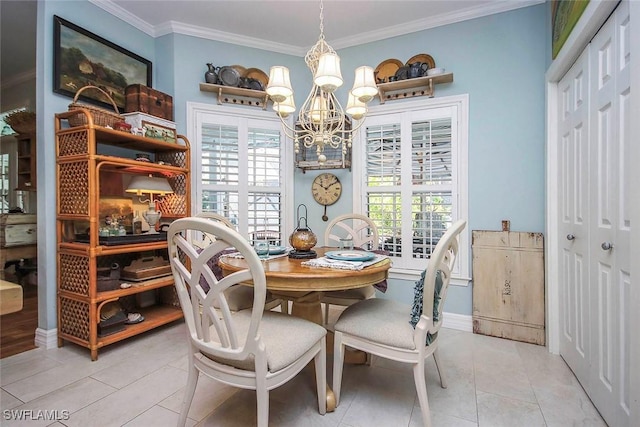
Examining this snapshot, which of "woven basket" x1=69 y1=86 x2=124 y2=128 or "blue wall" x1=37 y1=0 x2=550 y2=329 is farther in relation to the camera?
"blue wall" x1=37 y1=0 x2=550 y2=329

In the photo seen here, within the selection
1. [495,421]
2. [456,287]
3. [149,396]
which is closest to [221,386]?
[149,396]

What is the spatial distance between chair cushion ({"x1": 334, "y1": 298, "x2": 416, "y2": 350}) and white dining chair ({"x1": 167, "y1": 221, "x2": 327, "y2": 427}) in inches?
8.1

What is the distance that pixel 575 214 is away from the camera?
1.97 m

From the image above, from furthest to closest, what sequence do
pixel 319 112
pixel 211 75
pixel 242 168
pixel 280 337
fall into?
1. pixel 242 168
2. pixel 211 75
3. pixel 319 112
4. pixel 280 337

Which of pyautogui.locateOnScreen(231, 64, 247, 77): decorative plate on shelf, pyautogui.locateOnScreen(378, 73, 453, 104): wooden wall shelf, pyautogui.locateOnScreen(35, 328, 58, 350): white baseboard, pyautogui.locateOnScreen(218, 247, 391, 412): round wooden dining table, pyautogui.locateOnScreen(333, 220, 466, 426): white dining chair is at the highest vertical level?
pyautogui.locateOnScreen(231, 64, 247, 77): decorative plate on shelf

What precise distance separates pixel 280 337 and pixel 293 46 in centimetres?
322

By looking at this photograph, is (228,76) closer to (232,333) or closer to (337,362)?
(232,333)

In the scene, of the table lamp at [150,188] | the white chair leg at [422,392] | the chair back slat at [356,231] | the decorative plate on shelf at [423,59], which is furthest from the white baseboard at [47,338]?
the decorative plate on shelf at [423,59]

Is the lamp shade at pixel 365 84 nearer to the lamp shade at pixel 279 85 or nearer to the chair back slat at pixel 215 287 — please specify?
the lamp shade at pixel 279 85

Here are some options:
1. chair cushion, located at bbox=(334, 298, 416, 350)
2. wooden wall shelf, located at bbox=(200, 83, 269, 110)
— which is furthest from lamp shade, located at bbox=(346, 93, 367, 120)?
wooden wall shelf, located at bbox=(200, 83, 269, 110)

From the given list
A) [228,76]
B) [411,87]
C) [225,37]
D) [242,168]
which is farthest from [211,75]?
[411,87]

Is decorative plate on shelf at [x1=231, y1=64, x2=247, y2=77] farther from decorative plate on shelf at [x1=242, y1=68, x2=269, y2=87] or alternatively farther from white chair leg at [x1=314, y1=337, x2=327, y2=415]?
white chair leg at [x1=314, y1=337, x2=327, y2=415]

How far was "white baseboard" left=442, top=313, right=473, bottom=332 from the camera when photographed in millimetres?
2734

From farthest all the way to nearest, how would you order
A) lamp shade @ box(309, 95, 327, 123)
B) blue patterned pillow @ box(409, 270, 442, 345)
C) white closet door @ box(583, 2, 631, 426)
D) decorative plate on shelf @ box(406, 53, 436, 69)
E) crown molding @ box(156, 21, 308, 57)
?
crown molding @ box(156, 21, 308, 57)
decorative plate on shelf @ box(406, 53, 436, 69)
lamp shade @ box(309, 95, 327, 123)
blue patterned pillow @ box(409, 270, 442, 345)
white closet door @ box(583, 2, 631, 426)
